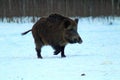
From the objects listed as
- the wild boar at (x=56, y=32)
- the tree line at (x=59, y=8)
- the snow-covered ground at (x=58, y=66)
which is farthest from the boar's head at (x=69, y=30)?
the tree line at (x=59, y=8)

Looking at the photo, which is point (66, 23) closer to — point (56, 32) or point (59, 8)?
point (56, 32)

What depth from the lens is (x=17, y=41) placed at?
57.3 ft

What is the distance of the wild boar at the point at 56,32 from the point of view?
37.6 feet

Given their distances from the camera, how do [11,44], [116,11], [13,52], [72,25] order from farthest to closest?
[116,11] → [11,44] → [13,52] → [72,25]

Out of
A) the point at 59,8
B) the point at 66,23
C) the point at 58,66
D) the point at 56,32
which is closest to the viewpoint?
the point at 58,66

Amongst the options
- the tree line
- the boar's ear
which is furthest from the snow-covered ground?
the tree line

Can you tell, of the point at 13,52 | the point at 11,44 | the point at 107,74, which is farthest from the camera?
the point at 11,44

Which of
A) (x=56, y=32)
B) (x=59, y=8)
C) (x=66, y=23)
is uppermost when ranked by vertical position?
(x=66, y=23)

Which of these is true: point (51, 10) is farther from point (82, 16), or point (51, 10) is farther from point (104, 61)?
point (104, 61)

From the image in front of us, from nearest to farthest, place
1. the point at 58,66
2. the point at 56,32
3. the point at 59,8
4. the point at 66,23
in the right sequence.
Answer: the point at 58,66 < the point at 66,23 < the point at 56,32 < the point at 59,8

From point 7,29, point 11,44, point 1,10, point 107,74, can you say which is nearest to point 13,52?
point 11,44

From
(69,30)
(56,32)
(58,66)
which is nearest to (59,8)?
(56,32)

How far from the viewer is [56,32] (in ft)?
38.3

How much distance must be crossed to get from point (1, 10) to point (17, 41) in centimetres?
1117
